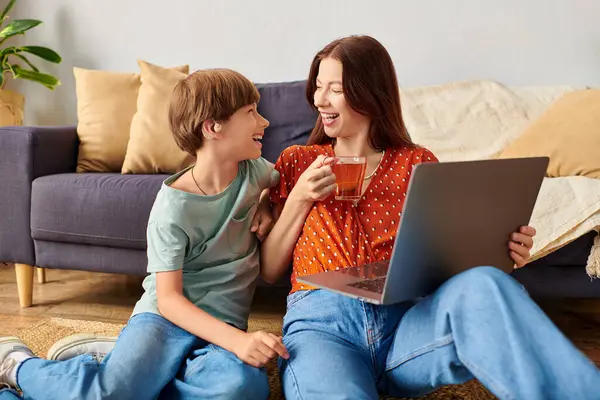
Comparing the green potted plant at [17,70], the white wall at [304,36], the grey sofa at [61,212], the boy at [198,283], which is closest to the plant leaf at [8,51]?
the green potted plant at [17,70]

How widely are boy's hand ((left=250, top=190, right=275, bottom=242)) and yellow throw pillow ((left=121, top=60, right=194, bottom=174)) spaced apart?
1169mm

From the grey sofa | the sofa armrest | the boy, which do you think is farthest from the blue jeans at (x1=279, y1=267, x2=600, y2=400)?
the sofa armrest

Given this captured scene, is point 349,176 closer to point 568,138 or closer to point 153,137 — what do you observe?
point 568,138

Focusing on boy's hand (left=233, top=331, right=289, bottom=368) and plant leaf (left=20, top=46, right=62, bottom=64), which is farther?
plant leaf (left=20, top=46, right=62, bottom=64)

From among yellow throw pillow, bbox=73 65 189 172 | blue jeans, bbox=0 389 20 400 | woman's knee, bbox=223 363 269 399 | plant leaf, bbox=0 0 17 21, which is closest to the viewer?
woman's knee, bbox=223 363 269 399

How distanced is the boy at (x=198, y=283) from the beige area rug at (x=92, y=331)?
1.17ft

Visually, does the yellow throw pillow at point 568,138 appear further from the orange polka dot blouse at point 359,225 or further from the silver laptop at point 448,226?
the silver laptop at point 448,226

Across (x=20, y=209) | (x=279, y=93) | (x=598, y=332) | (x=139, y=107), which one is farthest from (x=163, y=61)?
(x=598, y=332)

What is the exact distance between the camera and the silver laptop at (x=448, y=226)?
1082 millimetres

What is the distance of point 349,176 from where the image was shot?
135 centimetres

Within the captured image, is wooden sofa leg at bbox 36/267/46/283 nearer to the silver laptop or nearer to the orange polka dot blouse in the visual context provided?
the orange polka dot blouse

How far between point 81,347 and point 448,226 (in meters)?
0.93

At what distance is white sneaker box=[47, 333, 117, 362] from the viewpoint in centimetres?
159

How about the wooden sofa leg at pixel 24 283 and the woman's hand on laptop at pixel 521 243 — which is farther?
the wooden sofa leg at pixel 24 283
